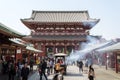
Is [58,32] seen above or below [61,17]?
below

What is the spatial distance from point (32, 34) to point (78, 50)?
928 cm

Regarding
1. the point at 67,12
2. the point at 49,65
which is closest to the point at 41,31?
the point at 67,12

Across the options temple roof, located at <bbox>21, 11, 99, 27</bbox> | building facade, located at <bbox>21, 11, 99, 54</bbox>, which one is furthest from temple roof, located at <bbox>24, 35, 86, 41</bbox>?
temple roof, located at <bbox>21, 11, 99, 27</bbox>

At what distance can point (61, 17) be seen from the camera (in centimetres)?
6156

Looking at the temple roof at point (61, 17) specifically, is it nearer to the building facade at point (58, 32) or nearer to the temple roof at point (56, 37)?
the building facade at point (58, 32)

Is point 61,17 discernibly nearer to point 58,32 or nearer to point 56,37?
point 58,32

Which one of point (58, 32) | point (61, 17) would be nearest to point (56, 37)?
point (58, 32)

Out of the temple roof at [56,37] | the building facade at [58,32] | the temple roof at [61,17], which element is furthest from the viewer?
the temple roof at [61,17]

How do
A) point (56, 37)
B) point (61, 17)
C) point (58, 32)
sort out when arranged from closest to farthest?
1. point (56, 37)
2. point (58, 32)
3. point (61, 17)

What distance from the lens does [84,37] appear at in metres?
53.7

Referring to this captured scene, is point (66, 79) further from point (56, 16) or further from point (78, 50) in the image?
point (56, 16)

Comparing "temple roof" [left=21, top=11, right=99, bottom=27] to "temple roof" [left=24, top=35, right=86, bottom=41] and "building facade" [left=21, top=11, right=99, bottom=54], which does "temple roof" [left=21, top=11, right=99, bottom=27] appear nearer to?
"building facade" [left=21, top=11, right=99, bottom=54]

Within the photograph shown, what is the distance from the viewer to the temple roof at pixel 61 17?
5692cm

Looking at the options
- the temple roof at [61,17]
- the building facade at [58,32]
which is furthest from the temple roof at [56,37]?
the temple roof at [61,17]
